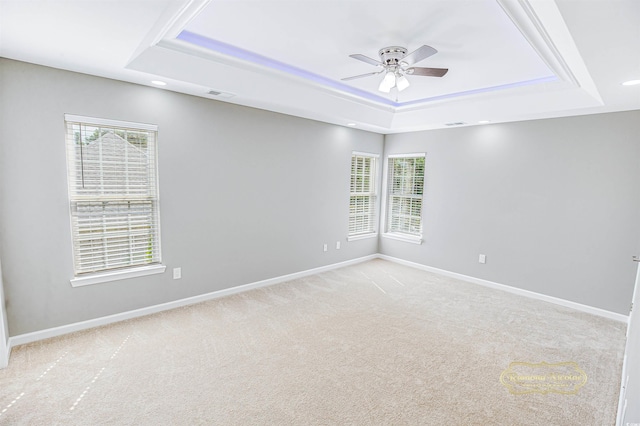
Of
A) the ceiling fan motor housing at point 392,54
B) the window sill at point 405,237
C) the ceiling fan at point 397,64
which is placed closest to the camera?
the ceiling fan at point 397,64

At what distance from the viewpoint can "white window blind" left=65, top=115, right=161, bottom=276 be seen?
292cm

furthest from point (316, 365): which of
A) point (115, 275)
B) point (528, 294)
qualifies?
point (528, 294)

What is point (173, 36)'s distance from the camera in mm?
2539

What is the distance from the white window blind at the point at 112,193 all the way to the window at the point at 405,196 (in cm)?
402

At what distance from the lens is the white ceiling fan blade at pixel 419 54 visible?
218 cm

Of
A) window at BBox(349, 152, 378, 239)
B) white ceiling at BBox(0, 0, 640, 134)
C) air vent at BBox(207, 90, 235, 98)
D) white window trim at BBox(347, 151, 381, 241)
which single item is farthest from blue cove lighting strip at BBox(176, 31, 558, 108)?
window at BBox(349, 152, 378, 239)

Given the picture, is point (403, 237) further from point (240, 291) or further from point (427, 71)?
point (427, 71)

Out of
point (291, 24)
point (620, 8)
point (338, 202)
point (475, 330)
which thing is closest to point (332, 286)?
point (338, 202)

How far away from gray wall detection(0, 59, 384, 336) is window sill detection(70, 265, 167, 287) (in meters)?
0.06

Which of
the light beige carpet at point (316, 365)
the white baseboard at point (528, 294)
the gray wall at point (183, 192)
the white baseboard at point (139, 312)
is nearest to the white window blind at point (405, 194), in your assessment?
the white baseboard at point (528, 294)

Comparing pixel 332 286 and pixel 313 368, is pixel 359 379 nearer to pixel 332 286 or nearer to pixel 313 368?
pixel 313 368

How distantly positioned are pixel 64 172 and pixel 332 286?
3298mm

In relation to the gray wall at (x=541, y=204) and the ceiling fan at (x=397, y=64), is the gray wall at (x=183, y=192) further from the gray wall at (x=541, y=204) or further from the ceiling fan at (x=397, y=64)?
the ceiling fan at (x=397, y=64)

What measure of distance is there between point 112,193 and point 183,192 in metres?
0.67
